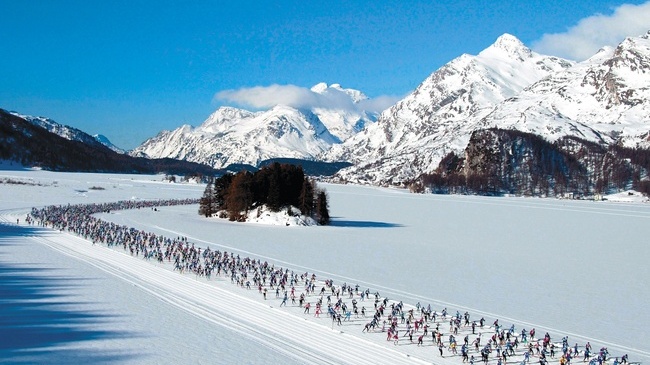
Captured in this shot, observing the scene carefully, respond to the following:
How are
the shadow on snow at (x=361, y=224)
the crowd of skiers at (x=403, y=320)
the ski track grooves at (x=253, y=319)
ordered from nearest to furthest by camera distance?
the ski track grooves at (x=253, y=319) < the crowd of skiers at (x=403, y=320) < the shadow on snow at (x=361, y=224)

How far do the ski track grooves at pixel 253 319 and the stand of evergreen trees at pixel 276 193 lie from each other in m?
42.7

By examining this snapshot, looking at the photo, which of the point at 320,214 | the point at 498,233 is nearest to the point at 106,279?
the point at 320,214

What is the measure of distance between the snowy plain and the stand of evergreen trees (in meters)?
14.9

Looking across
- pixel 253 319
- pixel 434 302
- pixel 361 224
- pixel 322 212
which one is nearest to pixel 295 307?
pixel 253 319

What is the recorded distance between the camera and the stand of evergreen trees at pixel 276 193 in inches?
→ 3558

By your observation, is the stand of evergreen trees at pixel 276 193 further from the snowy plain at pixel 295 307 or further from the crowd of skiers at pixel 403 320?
the crowd of skiers at pixel 403 320

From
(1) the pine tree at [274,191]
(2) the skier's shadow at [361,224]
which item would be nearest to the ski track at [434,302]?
(1) the pine tree at [274,191]

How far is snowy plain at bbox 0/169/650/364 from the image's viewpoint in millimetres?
26359

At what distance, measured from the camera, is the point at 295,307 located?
34656 millimetres

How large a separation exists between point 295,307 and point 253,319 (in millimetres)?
3657

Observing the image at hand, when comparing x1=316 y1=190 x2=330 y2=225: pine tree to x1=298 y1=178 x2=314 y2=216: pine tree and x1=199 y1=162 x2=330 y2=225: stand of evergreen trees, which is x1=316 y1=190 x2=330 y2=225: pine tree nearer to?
x1=199 y1=162 x2=330 y2=225: stand of evergreen trees

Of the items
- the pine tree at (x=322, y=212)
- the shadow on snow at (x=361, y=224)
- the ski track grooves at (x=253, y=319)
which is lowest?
the ski track grooves at (x=253, y=319)

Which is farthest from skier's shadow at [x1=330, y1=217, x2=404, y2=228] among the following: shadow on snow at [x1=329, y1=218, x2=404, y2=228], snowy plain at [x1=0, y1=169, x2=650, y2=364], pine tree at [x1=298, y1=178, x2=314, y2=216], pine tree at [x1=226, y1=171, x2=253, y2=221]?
pine tree at [x1=226, y1=171, x2=253, y2=221]

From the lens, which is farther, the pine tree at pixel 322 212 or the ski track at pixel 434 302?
the pine tree at pixel 322 212
